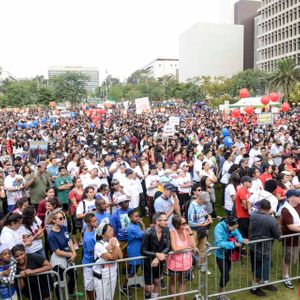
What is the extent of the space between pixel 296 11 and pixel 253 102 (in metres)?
40.6

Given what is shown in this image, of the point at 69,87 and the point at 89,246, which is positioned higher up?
the point at 69,87

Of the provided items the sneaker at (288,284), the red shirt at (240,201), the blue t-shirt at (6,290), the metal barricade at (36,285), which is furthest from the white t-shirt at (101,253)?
the sneaker at (288,284)

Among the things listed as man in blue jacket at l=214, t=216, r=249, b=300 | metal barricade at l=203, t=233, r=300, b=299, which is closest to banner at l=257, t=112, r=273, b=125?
metal barricade at l=203, t=233, r=300, b=299

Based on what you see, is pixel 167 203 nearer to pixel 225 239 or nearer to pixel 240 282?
pixel 225 239

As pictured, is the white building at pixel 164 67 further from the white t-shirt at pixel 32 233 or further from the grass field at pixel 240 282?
the white t-shirt at pixel 32 233

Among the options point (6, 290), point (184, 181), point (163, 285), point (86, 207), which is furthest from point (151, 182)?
point (6, 290)

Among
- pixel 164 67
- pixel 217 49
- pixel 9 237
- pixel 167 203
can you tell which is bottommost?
pixel 9 237

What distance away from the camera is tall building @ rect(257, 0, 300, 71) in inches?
2616

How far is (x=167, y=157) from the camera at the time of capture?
10906 millimetres

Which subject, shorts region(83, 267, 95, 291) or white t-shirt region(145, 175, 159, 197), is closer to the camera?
shorts region(83, 267, 95, 291)

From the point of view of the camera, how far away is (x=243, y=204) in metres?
6.16

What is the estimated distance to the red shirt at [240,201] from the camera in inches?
241

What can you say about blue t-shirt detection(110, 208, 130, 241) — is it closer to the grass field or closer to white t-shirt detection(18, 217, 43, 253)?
the grass field

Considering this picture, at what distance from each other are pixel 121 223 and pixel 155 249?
38.6 inches
